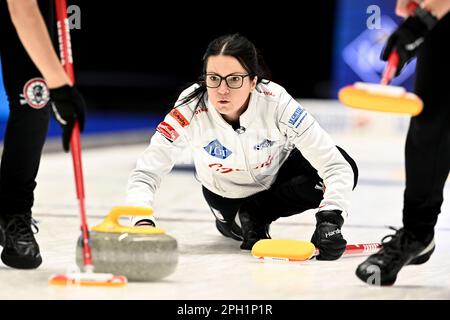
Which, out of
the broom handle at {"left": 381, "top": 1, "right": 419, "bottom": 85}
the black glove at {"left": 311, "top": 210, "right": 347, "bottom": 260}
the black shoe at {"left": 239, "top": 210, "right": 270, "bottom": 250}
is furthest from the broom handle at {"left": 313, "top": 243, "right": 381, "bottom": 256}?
the broom handle at {"left": 381, "top": 1, "right": 419, "bottom": 85}

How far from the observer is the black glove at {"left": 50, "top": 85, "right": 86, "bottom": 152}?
2.26 meters

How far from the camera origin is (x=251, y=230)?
320 centimetres

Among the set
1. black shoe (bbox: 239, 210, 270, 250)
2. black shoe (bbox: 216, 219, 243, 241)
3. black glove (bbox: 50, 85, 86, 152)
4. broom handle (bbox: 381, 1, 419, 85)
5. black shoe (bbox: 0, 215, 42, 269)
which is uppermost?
broom handle (bbox: 381, 1, 419, 85)

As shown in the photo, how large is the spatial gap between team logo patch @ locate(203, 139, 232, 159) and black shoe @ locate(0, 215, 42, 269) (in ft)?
2.37

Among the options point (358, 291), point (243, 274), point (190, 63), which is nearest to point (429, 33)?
point (358, 291)

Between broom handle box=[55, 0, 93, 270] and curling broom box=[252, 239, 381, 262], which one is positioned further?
curling broom box=[252, 239, 381, 262]

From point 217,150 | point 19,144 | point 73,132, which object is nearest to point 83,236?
point 73,132

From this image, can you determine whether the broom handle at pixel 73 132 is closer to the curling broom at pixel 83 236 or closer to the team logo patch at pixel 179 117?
the curling broom at pixel 83 236

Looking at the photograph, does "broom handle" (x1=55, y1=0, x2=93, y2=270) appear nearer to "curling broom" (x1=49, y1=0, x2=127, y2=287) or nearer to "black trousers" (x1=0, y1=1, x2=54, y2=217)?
"curling broom" (x1=49, y1=0, x2=127, y2=287)

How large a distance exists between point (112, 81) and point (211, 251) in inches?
428

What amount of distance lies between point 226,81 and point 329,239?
1.99ft

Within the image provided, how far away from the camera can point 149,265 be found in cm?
238
